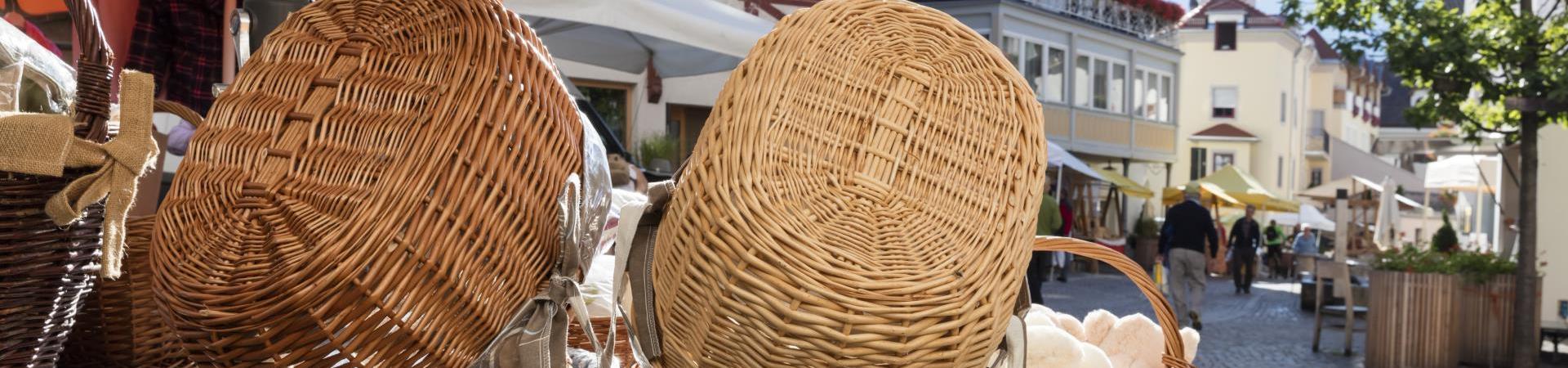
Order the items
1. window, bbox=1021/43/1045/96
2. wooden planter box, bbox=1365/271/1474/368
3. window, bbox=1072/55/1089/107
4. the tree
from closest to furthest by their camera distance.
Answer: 1. the tree
2. wooden planter box, bbox=1365/271/1474/368
3. window, bbox=1021/43/1045/96
4. window, bbox=1072/55/1089/107

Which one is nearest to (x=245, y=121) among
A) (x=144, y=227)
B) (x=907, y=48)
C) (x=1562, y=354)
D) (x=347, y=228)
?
(x=347, y=228)

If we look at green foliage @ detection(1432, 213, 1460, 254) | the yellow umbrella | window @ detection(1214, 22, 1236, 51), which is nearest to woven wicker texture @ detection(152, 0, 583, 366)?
green foliage @ detection(1432, 213, 1460, 254)

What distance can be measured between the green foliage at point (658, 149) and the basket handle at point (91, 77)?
26.4 feet

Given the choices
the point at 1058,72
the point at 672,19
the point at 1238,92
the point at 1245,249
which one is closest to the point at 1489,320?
the point at 672,19

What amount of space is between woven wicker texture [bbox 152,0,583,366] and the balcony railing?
73.0 feet

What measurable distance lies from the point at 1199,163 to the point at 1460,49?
102 ft

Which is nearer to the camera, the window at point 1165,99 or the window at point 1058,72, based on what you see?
the window at point 1058,72

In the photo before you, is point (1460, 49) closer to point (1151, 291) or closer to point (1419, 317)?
point (1419, 317)

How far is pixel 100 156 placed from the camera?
1286 mm

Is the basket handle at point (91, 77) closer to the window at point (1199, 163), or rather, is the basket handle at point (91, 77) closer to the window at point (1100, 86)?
the window at point (1100, 86)

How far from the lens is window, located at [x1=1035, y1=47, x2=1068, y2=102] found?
24.0m

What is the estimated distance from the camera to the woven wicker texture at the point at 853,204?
104cm

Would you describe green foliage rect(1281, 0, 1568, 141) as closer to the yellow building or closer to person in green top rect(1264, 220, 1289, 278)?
person in green top rect(1264, 220, 1289, 278)

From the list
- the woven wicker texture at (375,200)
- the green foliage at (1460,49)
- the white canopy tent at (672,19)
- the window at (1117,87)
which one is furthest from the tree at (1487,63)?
the window at (1117,87)
